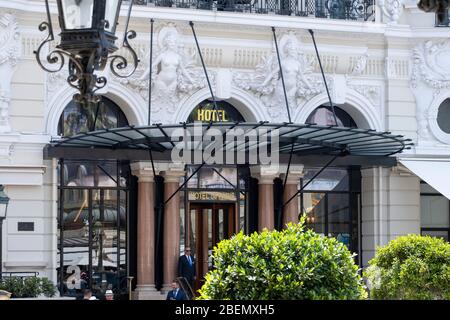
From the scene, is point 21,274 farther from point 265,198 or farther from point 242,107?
point 242,107

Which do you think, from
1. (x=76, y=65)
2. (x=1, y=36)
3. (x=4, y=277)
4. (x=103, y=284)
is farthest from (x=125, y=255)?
(x=76, y=65)

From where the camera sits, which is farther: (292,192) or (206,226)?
(292,192)

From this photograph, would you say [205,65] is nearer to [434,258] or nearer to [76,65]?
[434,258]

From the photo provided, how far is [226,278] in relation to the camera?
966 cm

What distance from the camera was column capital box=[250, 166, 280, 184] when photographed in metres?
26.6

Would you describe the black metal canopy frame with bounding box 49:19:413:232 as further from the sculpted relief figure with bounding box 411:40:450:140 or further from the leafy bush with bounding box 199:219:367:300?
the leafy bush with bounding box 199:219:367:300

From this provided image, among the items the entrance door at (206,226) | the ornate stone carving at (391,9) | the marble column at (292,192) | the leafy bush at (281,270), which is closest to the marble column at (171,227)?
the entrance door at (206,226)

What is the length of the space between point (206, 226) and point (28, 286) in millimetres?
6214

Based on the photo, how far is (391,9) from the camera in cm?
2762

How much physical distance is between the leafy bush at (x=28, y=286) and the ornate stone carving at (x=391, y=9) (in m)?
10.8

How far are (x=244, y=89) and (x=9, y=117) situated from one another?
18.8ft

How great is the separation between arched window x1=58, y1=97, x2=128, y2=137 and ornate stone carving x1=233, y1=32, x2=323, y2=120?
116 inches

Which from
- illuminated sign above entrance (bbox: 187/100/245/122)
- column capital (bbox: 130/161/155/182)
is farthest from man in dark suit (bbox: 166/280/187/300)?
illuminated sign above entrance (bbox: 187/100/245/122)

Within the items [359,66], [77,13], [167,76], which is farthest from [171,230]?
[77,13]
